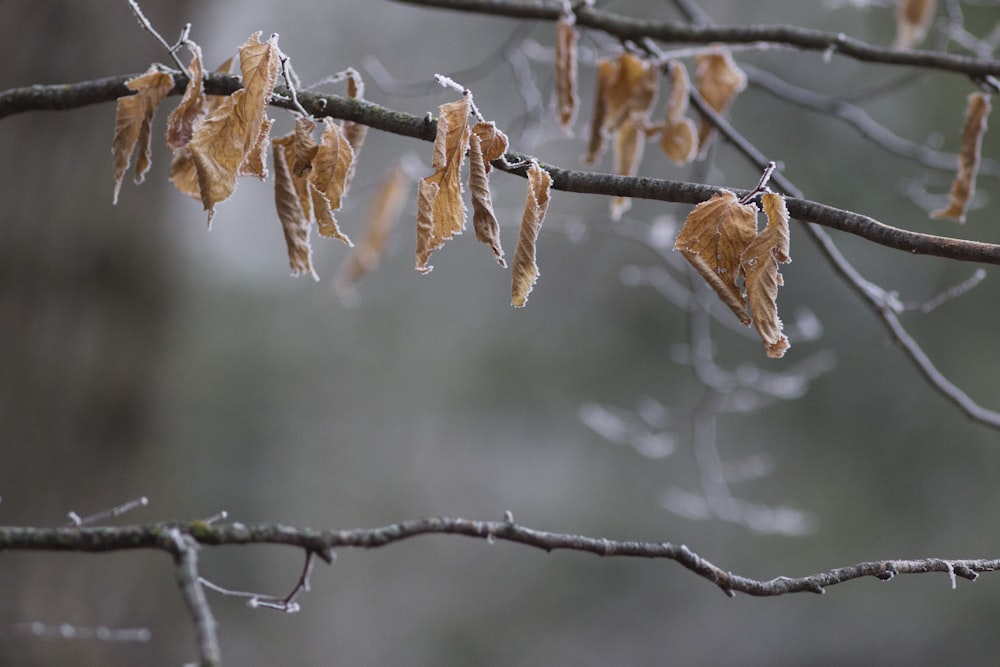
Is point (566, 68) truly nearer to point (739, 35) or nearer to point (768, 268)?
point (739, 35)

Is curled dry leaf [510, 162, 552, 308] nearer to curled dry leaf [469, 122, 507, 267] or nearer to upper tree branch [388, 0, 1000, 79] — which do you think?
curled dry leaf [469, 122, 507, 267]

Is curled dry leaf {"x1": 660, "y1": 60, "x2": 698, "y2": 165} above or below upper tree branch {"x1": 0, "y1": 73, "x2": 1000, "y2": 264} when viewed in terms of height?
above

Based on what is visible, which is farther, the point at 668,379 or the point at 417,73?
the point at 417,73

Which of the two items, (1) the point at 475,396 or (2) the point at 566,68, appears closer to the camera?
(2) the point at 566,68

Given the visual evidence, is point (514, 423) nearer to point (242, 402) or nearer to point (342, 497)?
point (342, 497)

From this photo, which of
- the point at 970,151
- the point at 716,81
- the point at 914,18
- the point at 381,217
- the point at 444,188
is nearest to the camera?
the point at 444,188

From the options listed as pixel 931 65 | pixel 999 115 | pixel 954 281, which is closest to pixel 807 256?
pixel 954 281

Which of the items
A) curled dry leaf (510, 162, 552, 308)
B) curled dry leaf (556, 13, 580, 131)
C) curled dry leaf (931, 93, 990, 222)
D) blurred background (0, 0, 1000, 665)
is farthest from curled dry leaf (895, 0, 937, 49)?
curled dry leaf (510, 162, 552, 308)

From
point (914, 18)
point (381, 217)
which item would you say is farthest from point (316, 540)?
point (914, 18)
